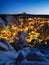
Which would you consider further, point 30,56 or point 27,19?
point 27,19

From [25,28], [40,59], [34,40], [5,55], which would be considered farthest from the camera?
[25,28]

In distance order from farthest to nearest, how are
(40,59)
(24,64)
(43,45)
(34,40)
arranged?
(34,40) < (43,45) < (40,59) < (24,64)

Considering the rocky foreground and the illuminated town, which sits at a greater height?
the illuminated town

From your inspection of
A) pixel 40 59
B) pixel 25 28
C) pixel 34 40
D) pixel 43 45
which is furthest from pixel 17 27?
pixel 40 59

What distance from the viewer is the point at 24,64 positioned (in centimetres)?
189

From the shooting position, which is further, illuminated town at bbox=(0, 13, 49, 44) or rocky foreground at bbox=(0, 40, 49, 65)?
illuminated town at bbox=(0, 13, 49, 44)

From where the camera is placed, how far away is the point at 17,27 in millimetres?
3211

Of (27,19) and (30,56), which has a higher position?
(27,19)

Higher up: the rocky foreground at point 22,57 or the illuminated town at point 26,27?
the illuminated town at point 26,27

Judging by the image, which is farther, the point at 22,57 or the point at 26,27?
the point at 26,27

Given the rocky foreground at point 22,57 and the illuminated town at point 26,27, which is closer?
the rocky foreground at point 22,57

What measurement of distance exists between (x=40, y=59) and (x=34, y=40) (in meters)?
0.91

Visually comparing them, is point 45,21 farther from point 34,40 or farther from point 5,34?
point 5,34

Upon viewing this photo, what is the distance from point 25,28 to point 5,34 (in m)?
0.32
